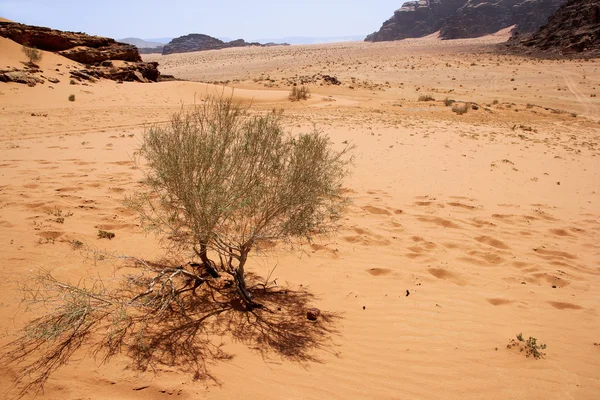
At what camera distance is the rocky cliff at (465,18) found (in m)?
89.5

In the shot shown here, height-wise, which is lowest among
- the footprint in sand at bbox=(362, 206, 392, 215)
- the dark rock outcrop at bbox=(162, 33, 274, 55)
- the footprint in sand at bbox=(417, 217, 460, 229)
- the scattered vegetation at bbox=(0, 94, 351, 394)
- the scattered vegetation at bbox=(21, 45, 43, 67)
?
the footprint in sand at bbox=(417, 217, 460, 229)

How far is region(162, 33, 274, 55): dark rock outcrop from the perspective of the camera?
371 feet

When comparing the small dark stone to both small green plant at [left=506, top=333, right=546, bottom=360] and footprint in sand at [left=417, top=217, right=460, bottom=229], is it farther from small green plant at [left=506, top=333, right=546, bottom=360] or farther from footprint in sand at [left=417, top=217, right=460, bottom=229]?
footprint in sand at [left=417, top=217, right=460, bottom=229]

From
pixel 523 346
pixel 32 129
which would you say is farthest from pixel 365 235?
pixel 32 129

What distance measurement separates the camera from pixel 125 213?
17.5 ft

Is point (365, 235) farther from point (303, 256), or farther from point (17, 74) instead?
point (17, 74)

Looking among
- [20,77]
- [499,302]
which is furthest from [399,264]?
[20,77]

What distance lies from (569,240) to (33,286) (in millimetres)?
6663

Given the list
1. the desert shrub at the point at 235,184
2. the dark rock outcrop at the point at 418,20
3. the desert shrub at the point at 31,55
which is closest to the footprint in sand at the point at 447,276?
the desert shrub at the point at 235,184

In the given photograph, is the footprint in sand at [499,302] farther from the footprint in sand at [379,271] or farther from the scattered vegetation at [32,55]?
the scattered vegetation at [32,55]

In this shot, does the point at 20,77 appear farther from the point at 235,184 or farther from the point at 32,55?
the point at 235,184

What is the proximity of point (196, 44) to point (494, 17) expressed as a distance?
84.1 m

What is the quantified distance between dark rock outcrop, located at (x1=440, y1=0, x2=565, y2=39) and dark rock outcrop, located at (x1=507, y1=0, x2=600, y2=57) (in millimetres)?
38865

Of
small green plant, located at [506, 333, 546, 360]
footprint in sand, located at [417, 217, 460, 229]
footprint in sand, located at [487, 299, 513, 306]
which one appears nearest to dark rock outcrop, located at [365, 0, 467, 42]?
footprint in sand, located at [417, 217, 460, 229]
